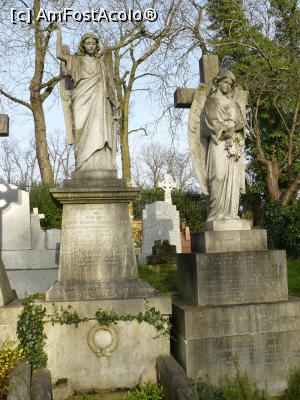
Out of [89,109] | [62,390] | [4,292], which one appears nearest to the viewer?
[62,390]

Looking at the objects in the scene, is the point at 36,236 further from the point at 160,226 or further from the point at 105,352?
the point at 105,352

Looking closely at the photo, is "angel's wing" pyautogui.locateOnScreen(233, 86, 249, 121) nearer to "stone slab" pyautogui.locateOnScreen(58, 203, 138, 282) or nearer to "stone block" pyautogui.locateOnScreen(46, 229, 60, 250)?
"stone slab" pyautogui.locateOnScreen(58, 203, 138, 282)

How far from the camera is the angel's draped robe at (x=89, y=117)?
248 inches

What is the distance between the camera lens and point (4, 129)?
21.5 ft

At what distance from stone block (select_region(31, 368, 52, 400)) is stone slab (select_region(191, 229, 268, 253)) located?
2.42 metres

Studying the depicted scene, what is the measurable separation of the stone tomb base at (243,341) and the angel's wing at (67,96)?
115 inches

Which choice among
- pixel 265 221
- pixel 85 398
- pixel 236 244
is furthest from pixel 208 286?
pixel 265 221

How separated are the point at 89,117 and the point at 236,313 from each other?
3232 millimetres

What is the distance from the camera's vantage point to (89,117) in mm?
6324

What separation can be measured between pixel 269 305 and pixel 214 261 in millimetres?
837

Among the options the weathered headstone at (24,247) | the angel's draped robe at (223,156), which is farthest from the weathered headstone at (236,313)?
the weathered headstone at (24,247)

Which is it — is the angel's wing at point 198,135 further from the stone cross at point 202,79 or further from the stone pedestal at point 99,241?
the stone pedestal at point 99,241

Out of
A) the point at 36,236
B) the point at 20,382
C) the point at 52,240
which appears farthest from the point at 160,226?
the point at 20,382

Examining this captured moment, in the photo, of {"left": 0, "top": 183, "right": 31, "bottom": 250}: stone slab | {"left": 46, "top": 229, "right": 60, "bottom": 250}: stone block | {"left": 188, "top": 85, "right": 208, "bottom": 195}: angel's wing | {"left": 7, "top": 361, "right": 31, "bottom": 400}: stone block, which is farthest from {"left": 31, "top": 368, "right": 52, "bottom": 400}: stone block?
{"left": 46, "top": 229, "right": 60, "bottom": 250}: stone block
